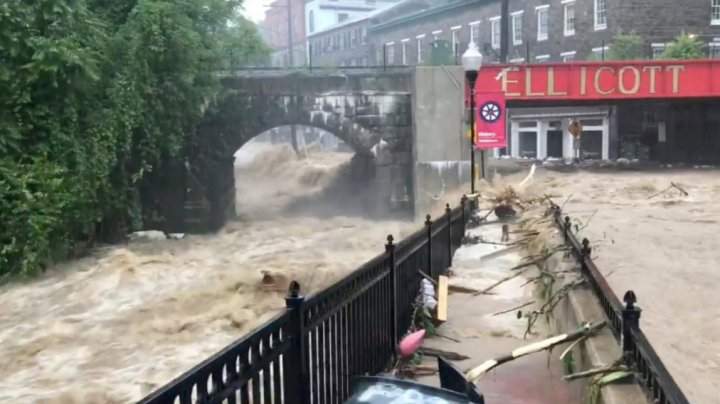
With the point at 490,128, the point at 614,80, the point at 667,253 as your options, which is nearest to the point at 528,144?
the point at 614,80

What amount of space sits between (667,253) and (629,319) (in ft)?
29.0

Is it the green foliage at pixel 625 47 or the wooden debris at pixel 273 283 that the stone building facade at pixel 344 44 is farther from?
the wooden debris at pixel 273 283

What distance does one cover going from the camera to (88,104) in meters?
19.3

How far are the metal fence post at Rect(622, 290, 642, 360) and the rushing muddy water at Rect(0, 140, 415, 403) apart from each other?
300 inches

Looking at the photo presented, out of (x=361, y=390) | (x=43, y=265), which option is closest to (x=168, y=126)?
(x=43, y=265)

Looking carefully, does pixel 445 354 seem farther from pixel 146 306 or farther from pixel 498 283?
pixel 146 306

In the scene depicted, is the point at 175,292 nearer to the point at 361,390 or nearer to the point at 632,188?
the point at 361,390

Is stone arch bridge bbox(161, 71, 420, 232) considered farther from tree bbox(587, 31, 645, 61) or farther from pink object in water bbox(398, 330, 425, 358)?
pink object in water bbox(398, 330, 425, 358)

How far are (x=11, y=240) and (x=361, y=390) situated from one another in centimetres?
1594

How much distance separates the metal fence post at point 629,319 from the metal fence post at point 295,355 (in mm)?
1831

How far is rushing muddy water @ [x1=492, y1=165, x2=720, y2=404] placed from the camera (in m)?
6.20

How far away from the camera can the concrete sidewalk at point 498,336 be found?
5379mm

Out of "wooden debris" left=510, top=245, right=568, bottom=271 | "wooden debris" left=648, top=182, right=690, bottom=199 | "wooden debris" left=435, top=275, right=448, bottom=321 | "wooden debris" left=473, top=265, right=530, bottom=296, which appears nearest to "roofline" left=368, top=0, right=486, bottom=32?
"wooden debris" left=648, top=182, right=690, bottom=199

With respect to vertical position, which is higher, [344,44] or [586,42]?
[344,44]
